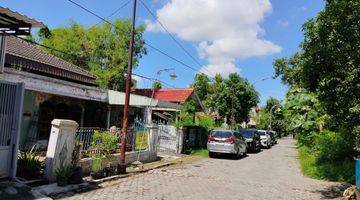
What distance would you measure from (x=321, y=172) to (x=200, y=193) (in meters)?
8.69

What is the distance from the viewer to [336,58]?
1237 centimetres

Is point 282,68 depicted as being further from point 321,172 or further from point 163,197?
point 163,197

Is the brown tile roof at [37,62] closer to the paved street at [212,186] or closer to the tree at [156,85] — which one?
the paved street at [212,186]

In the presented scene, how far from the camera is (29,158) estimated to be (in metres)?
11.7

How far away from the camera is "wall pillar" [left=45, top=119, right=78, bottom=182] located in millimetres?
11539

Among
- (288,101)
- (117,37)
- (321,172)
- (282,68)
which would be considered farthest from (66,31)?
(321,172)

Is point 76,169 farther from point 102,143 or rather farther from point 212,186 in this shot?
point 212,186

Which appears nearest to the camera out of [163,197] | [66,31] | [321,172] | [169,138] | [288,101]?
[163,197]

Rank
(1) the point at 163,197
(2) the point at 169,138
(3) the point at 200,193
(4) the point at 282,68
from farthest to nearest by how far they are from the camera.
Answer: (4) the point at 282,68
(2) the point at 169,138
(3) the point at 200,193
(1) the point at 163,197

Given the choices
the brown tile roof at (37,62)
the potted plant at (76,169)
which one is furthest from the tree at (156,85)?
the potted plant at (76,169)

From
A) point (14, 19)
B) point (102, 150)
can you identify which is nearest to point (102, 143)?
point (102, 150)

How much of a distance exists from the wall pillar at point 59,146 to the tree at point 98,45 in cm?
2914

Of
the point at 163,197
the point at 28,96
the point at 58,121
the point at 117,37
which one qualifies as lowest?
the point at 163,197

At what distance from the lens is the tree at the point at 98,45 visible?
41.8 metres
